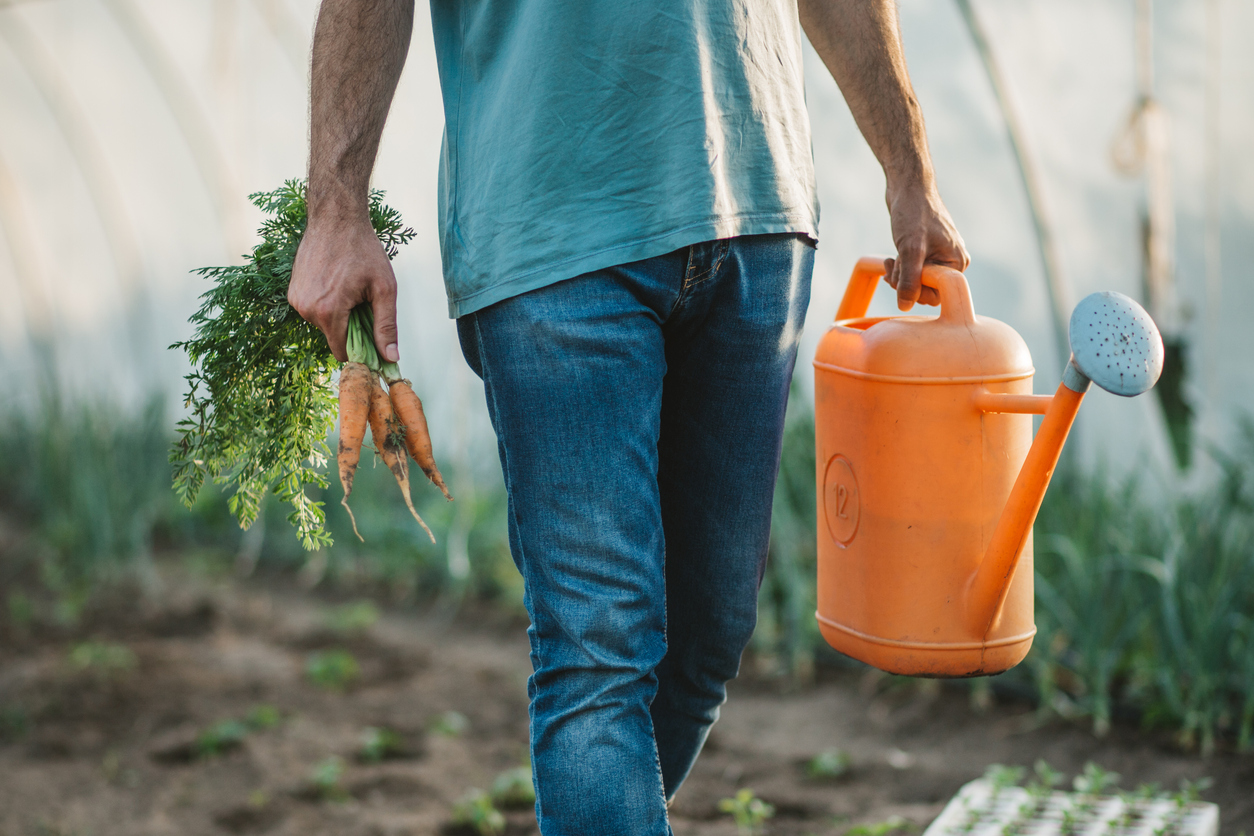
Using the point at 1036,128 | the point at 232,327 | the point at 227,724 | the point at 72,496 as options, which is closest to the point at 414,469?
the point at 72,496

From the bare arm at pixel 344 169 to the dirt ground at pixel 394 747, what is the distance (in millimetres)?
1306

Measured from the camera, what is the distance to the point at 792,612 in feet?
9.66

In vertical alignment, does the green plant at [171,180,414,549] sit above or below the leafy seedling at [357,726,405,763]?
above

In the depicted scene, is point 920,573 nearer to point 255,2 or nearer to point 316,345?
point 316,345

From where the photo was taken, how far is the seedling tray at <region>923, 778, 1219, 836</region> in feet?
5.78

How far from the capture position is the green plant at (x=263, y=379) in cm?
138

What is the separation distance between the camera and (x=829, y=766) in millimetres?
2348

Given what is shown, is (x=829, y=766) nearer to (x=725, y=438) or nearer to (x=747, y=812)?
(x=747, y=812)

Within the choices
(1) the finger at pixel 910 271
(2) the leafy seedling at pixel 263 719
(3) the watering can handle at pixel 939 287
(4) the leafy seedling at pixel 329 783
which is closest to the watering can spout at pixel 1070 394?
(3) the watering can handle at pixel 939 287

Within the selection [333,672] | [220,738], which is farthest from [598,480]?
[333,672]

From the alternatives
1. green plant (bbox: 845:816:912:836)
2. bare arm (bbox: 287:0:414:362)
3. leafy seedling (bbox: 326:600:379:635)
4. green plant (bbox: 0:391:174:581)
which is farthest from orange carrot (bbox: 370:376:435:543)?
green plant (bbox: 0:391:174:581)

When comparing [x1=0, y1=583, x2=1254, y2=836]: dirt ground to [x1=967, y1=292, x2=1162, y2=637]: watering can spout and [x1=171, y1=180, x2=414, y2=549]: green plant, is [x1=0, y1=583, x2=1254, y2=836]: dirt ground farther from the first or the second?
[x1=171, y1=180, x2=414, y2=549]: green plant

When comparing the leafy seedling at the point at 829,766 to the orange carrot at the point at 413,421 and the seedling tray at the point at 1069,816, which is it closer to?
the seedling tray at the point at 1069,816

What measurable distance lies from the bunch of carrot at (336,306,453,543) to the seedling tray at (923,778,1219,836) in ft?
3.49
